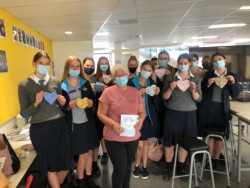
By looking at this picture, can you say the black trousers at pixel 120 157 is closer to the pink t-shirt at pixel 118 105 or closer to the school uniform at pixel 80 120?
the pink t-shirt at pixel 118 105

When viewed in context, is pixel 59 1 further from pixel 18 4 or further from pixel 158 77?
pixel 158 77

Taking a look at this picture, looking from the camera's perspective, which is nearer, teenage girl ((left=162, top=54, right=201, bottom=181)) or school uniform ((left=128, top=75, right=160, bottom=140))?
teenage girl ((left=162, top=54, right=201, bottom=181))

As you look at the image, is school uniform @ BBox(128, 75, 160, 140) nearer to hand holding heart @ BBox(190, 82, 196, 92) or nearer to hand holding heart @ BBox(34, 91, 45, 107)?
hand holding heart @ BBox(190, 82, 196, 92)

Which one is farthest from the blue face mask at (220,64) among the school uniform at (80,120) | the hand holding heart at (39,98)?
the hand holding heart at (39,98)

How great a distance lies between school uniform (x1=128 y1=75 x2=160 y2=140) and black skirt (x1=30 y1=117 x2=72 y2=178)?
0.97 meters

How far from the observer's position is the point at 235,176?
276 cm

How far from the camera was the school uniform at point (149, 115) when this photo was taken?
251 centimetres

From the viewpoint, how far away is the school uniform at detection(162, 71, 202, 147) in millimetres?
2461

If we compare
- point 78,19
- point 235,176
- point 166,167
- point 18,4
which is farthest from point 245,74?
point 18,4

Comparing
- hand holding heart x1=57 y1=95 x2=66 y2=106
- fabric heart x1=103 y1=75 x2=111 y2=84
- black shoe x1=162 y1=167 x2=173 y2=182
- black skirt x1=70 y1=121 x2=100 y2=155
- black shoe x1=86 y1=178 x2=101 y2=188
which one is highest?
fabric heart x1=103 y1=75 x2=111 y2=84

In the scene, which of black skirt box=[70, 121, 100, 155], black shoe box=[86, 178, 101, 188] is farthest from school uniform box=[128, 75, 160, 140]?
black shoe box=[86, 178, 101, 188]

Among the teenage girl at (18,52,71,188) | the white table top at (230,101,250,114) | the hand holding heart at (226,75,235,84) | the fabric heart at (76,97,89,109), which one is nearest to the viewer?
the teenage girl at (18,52,71,188)

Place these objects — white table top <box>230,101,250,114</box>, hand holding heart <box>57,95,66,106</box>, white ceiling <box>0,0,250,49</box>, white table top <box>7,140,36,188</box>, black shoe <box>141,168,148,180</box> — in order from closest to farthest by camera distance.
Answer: white table top <box>7,140,36,188</box>, hand holding heart <box>57,95,66,106</box>, white table top <box>230,101,250,114</box>, black shoe <box>141,168,148,180</box>, white ceiling <box>0,0,250,49</box>

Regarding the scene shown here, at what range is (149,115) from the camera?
8.41 feet
